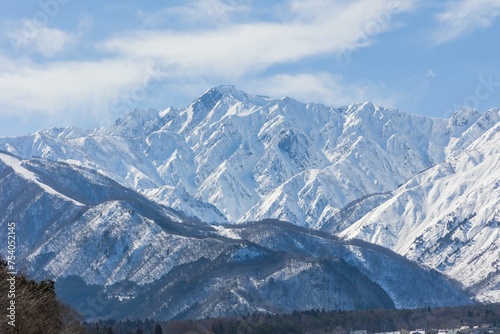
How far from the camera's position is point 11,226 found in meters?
78.8

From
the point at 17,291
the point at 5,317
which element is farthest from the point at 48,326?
the point at 5,317

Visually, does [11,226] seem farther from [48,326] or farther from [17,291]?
[48,326]

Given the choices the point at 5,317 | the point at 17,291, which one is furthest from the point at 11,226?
the point at 5,317

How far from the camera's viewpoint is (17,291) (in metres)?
76.8

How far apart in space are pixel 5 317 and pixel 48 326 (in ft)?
78.2

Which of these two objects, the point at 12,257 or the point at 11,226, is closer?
the point at 12,257

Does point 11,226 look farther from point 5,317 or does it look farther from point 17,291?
point 5,317

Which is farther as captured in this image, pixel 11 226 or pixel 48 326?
pixel 48 326

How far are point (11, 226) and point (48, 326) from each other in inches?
597

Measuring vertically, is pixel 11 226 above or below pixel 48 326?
above

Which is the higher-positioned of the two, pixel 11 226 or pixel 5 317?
pixel 11 226

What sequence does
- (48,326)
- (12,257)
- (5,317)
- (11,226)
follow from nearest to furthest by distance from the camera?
(5,317) → (12,257) → (11,226) → (48,326)

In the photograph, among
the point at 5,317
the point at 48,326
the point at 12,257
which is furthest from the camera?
the point at 48,326

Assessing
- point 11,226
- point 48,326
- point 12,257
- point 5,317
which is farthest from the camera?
point 48,326
